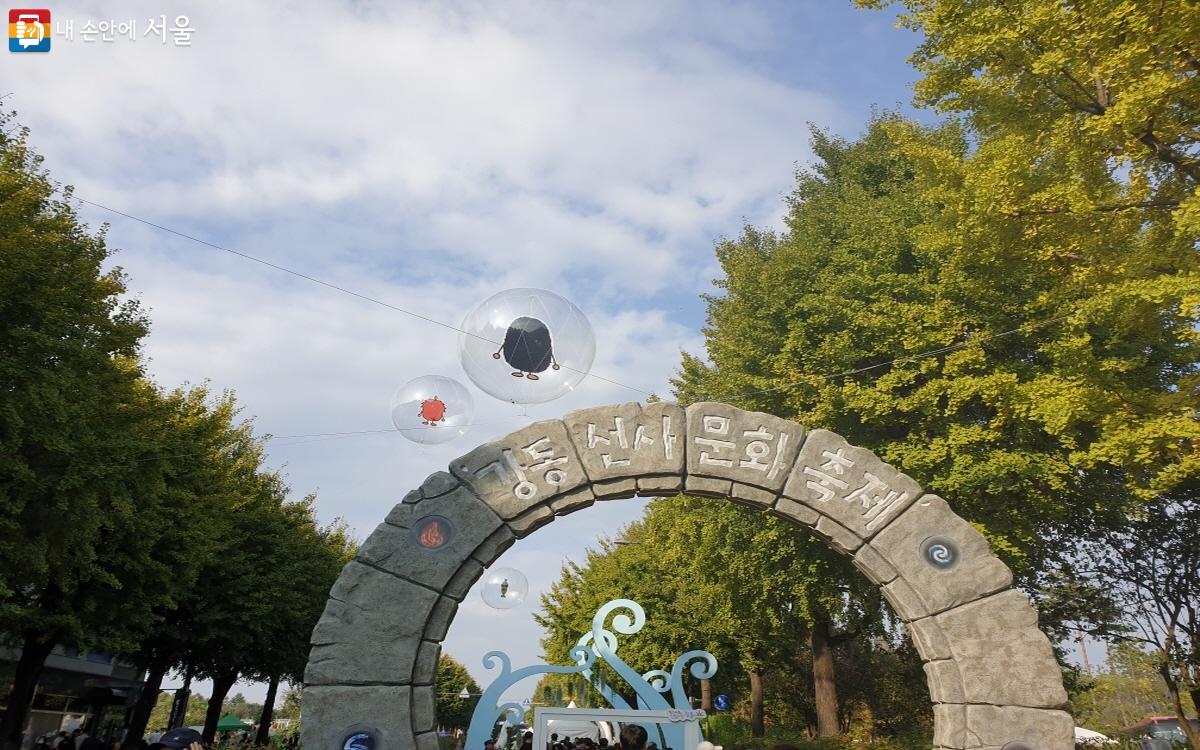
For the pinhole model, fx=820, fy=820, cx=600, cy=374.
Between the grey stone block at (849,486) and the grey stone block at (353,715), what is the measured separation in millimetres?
4186

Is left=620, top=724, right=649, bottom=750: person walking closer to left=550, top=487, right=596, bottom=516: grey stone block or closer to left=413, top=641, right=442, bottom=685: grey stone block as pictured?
left=413, top=641, right=442, bottom=685: grey stone block

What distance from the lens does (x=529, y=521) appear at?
7.99m

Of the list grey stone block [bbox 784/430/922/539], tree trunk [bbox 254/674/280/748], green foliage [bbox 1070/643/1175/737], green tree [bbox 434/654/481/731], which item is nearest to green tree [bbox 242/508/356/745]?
tree trunk [bbox 254/674/280/748]

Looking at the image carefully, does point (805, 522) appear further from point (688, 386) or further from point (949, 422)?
point (688, 386)

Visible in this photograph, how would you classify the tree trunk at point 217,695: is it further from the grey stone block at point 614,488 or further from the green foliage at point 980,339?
the grey stone block at point 614,488

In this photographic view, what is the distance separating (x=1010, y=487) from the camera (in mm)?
14656

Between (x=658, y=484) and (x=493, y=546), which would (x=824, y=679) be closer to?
(x=658, y=484)

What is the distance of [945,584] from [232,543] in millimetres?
20593

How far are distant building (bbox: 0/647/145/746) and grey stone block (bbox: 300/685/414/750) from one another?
2425 centimetres

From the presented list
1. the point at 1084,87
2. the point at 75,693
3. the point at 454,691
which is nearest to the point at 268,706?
the point at 75,693

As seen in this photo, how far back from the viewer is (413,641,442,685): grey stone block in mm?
7497

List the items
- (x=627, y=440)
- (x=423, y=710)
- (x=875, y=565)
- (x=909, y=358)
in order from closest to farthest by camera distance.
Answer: (x=423, y=710)
(x=875, y=565)
(x=627, y=440)
(x=909, y=358)

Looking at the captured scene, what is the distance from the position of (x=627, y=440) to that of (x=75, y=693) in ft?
123

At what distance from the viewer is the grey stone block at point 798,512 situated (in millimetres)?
8172
